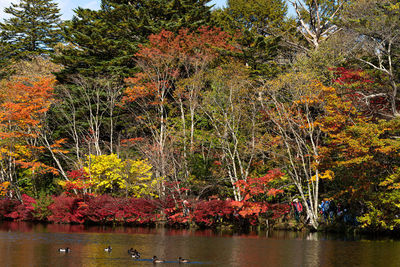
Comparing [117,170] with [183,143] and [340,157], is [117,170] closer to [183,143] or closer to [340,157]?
[183,143]

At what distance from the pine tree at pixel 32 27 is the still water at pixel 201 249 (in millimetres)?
31797

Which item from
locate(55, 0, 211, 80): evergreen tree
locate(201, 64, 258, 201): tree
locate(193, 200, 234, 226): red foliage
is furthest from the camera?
locate(55, 0, 211, 80): evergreen tree

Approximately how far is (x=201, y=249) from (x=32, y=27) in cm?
4079

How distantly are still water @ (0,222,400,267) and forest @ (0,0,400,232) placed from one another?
370cm

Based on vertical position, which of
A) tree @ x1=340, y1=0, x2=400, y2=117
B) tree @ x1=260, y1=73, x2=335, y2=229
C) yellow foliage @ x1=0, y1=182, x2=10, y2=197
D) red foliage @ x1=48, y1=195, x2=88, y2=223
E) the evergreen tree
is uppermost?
the evergreen tree

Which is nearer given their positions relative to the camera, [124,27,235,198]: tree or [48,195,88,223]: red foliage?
[48,195,88,223]: red foliage

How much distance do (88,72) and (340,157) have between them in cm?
1970

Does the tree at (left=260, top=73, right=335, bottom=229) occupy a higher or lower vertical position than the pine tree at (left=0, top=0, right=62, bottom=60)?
lower

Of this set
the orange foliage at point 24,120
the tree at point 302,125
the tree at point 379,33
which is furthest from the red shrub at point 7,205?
the tree at point 379,33

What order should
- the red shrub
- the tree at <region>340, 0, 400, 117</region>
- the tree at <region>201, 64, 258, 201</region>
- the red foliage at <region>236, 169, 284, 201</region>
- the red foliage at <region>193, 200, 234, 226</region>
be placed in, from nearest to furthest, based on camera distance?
1. the tree at <region>340, 0, 400, 117</region>
2. the red foliage at <region>236, 169, 284, 201</region>
3. the red foliage at <region>193, 200, 234, 226</region>
4. the tree at <region>201, 64, 258, 201</region>
5. the red shrub

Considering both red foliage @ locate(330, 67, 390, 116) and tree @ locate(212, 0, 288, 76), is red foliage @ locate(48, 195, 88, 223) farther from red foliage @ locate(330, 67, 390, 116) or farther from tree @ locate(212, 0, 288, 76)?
tree @ locate(212, 0, 288, 76)

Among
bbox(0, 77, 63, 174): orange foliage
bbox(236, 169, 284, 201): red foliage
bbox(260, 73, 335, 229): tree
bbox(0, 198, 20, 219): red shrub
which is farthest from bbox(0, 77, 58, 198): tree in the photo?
bbox(260, 73, 335, 229): tree

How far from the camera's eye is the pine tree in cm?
4875

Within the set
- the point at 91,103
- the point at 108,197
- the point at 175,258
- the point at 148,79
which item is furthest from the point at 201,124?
the point at 175,258
